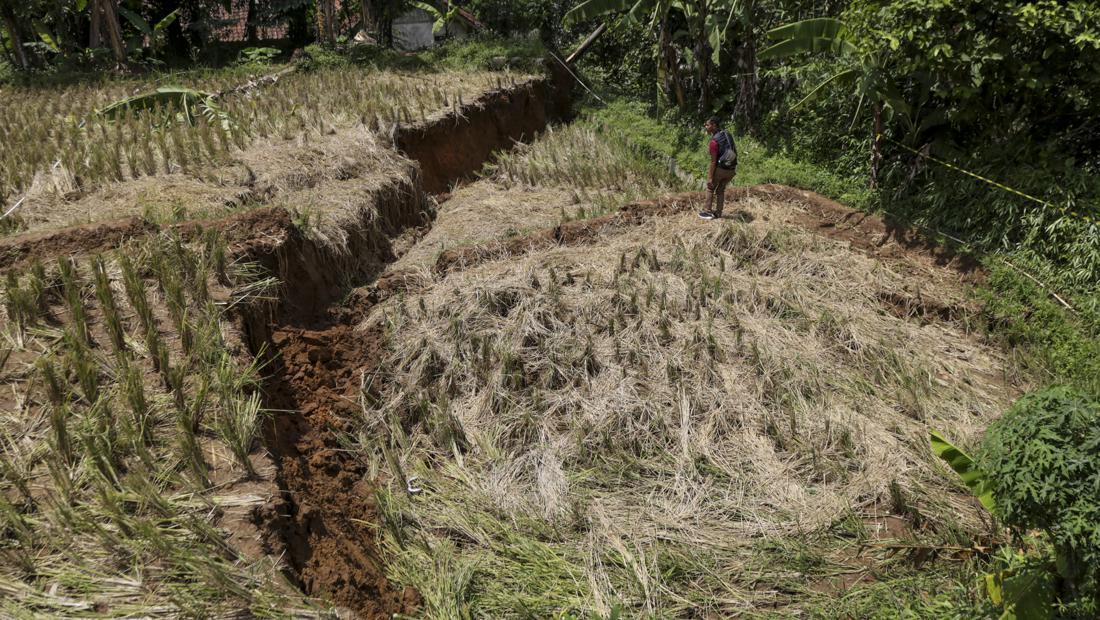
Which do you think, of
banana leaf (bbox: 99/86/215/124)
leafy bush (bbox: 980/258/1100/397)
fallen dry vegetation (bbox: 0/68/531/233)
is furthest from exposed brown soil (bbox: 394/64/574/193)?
leafy bush (bbox: 980/258/1100/397)

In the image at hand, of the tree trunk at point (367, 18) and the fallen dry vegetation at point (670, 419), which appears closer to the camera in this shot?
the fallen dry vegetation at point (670, 419)

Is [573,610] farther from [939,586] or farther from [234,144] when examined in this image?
[234,144]

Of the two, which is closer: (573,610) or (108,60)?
(573,610)

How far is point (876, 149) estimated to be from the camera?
780 centimetres

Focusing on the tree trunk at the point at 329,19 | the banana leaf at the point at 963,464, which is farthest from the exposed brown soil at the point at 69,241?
the tree trunk at the point at 329,19

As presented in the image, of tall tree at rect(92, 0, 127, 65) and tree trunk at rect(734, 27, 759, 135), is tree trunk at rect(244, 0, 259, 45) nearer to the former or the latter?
tall tree at rect(92, 0, 127, 65)

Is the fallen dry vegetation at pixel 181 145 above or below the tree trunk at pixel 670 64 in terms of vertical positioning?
below

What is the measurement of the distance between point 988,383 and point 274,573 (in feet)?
16.8

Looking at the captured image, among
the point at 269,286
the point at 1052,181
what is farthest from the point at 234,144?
the point at 1052,181

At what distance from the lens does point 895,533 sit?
4.20 metres

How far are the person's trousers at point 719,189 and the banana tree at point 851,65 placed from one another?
1.68m

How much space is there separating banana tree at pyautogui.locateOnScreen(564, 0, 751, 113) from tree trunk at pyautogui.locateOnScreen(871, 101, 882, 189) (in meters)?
2.64

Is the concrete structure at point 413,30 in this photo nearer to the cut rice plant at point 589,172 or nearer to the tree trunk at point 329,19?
the tree trunk at point 329,19

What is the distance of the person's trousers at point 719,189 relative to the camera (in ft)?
23.2
